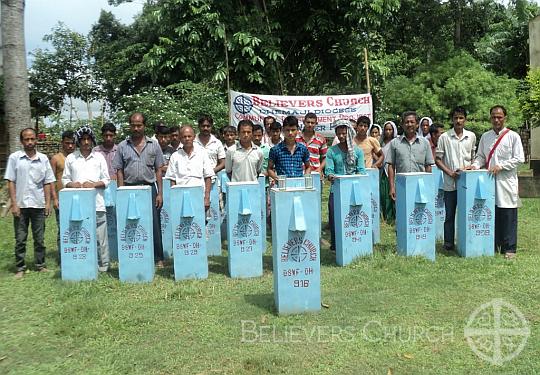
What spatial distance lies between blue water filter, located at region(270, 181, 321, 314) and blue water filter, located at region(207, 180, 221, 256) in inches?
92.0

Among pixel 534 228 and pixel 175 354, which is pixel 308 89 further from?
pixel 175 354

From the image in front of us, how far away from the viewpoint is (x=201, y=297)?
16.1 ft

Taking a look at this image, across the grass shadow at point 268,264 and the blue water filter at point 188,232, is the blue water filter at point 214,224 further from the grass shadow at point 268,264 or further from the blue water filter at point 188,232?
the blue water filter at point 188,232

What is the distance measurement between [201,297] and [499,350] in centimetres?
263

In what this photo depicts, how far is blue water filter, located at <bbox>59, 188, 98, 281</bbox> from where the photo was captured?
5.35 m

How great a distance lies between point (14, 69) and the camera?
8719 mm

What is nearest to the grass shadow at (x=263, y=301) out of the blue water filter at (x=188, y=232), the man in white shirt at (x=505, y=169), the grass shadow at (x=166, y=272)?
the blue water filter at (x=188, y=232)

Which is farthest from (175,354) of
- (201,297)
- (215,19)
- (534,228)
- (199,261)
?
(215,19)

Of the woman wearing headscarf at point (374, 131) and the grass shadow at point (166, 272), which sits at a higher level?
the woman wearing headscarf at point (374, 131)

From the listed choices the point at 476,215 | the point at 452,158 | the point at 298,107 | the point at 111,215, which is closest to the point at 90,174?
the point at 111,215

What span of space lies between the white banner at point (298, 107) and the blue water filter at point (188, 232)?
5.25 meters

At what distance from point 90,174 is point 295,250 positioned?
2.79 meters

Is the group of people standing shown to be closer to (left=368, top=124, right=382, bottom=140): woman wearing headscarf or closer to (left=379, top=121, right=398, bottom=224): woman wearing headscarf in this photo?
(left=379, top=121, right=398, bottom=224): woman wearing headscarf

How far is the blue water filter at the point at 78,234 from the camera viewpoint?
211 inches
